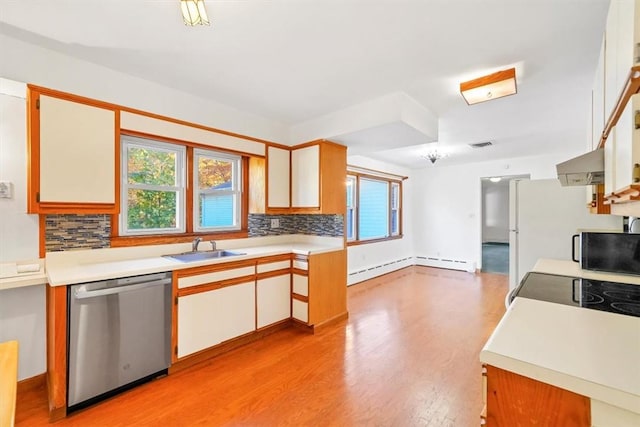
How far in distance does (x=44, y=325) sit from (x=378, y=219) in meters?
5.13

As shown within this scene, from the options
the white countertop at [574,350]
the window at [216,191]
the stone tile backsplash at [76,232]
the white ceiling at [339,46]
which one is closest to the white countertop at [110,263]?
the stone tile backsplash at [76,232]

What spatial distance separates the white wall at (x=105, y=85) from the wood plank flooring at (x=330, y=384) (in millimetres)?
2249

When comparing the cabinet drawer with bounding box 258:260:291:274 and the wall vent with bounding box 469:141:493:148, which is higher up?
the wall vent with bounding box 469:141:493:148

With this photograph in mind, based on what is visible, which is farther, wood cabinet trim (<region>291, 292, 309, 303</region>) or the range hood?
wood cabinet trim (<region>291, 292, 309, 303</region>)

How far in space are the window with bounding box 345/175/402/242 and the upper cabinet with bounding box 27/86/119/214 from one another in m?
3.67

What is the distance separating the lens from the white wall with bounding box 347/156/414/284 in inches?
204

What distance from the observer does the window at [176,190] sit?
2604 millimetres

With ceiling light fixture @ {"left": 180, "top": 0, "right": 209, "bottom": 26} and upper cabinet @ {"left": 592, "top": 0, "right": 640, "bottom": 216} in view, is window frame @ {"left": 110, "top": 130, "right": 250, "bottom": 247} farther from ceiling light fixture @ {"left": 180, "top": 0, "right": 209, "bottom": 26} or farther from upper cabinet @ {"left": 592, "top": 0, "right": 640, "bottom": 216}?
upper cabinet @ {"left": 592, "top": 0, "right": 640, "bottom": 216}

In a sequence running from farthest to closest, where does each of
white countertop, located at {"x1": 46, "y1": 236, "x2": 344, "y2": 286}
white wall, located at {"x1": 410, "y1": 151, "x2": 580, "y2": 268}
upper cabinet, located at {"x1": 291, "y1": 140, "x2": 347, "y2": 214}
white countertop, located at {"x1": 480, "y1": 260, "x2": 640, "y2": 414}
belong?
white wall, located at {"x1": 410, "y1": 151, "x2": 580, "y2": 268}
upper cabinet, located at {"x1": 291, "y1": 140, "x2": 347, "y2": 214}
white countertop, located at {"x1": 46, "y1": 236, "x2": 344, "y2": 286}
white countertop, located at {"x1": 480, "y1": 260, "x2": 640, "y2": 414}

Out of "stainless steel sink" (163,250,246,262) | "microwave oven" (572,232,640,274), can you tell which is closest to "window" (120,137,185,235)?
"stainless steel sink" (163,250,246,262)

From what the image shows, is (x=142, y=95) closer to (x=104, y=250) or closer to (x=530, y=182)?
(x=104, y=250)

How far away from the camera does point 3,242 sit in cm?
192

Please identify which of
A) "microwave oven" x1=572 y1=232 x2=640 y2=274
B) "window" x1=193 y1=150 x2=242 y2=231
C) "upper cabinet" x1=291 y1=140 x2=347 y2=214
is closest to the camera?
"microwave oven" x1=572 y1=232 x2=640 y2=274

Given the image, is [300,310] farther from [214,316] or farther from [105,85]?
[105,85]
